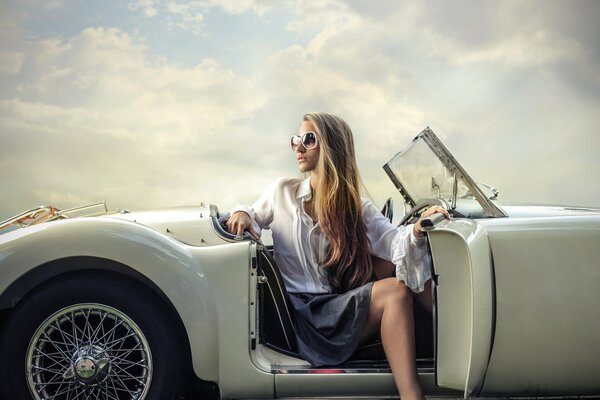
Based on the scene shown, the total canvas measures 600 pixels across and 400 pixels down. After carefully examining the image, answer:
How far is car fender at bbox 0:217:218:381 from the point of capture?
312cm

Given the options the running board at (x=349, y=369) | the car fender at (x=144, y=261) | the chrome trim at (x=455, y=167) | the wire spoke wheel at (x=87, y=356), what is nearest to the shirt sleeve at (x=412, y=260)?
the running board at (x=349, y=369)

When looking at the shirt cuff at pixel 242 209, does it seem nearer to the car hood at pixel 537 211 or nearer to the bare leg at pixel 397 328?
the bare leg at pixel 397 328

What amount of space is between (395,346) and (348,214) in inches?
30.4

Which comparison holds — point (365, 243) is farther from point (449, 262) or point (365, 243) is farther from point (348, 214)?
point (449, 262)

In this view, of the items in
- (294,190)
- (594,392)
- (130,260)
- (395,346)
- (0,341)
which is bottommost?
(594,392)

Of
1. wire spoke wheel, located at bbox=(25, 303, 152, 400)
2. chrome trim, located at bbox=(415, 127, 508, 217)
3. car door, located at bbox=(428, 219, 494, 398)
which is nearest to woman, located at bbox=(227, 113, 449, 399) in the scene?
car door, located at bbox=(428, 219, 494, 398)

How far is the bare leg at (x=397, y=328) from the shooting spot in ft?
10.0

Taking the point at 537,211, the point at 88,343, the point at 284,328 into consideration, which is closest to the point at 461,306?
the point at 284,328

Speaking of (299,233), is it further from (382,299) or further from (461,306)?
(461,306)

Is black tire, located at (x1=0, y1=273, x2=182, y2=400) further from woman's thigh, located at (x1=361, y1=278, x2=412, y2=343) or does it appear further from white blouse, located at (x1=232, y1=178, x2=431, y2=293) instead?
woman's thigh, located at (x1=361, y1=278, x2=412, y2=343)

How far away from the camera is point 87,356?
3.12m

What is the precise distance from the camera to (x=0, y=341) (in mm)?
3135

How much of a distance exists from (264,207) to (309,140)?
0.45m

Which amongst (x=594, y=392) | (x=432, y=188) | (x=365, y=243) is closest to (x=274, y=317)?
(x=365, y=243)
